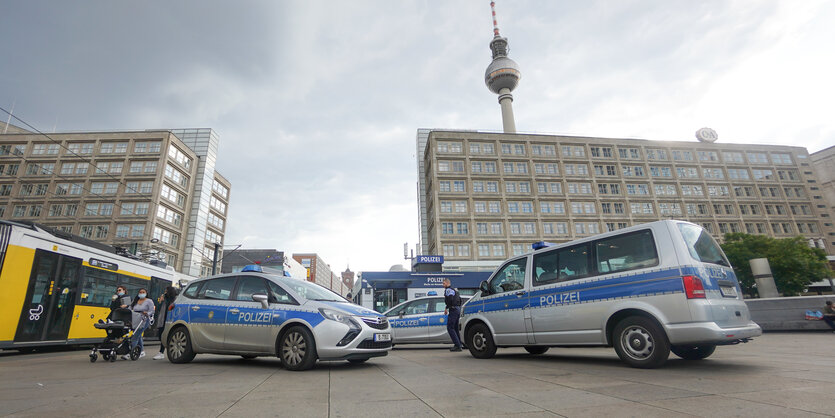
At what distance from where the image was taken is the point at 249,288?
6.77m

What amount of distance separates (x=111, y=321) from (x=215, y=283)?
325cm

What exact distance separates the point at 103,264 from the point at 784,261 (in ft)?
180

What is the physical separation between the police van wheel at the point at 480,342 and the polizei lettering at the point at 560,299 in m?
1.43

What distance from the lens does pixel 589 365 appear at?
5.95m

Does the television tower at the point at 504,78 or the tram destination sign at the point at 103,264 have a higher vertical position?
the television tower at the point at 504,78

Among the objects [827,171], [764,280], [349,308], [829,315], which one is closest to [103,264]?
[349,308]

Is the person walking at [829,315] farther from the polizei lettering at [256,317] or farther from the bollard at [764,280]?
the polizei lettering at [256,317]

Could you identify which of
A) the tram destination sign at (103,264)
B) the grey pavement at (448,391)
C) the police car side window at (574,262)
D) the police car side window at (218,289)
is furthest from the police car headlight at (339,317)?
the tram destination sign at (103,264)

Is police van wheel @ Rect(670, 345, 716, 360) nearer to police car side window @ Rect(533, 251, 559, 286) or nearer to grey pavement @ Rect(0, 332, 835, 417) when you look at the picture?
grey pavement @ Rect(0, 332, 835, 417)

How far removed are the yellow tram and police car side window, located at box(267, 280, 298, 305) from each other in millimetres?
7683

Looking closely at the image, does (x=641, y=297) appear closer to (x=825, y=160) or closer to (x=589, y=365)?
(x=589, y=365)

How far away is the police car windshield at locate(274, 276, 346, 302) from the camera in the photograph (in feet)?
21.2

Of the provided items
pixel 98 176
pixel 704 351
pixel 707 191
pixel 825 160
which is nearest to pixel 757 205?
pixel 707 191

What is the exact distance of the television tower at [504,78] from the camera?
65500 millimetres
